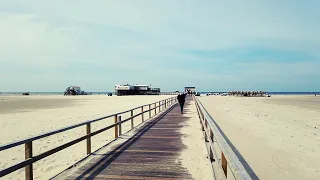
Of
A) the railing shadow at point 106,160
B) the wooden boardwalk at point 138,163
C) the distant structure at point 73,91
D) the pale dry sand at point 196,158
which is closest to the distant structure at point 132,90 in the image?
the distant structure at point 73,91

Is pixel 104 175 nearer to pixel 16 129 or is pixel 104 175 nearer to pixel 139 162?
pixel 139 162

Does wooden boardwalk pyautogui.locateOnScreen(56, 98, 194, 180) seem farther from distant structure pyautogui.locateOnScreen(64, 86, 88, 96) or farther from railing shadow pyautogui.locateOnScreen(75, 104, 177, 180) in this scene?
distant structure pyautogui.locateOnScreen(64, 86, 88, 96)

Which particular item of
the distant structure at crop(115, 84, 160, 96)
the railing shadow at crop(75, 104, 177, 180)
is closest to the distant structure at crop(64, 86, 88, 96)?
the distant structure at crop(115, 84, 160, 96)

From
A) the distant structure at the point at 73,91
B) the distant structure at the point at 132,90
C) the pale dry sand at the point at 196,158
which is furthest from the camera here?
the distant structure at the point at 73,91

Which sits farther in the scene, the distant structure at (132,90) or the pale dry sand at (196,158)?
the distant structure at (132,90)

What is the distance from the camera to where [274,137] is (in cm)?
1260

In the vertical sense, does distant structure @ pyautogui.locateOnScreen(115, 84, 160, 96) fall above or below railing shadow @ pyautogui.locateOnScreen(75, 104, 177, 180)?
above

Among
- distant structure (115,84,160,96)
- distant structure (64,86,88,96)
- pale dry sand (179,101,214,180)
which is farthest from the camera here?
distant structure (64,86,88,96)

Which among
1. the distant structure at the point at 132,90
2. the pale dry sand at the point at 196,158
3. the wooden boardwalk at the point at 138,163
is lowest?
the pale dry sand at the point at 196,158

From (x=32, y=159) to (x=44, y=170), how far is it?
10.0 feet

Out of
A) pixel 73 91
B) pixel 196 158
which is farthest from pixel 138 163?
pixel 73 91

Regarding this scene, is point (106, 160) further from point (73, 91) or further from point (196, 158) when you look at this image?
point (73, 91)

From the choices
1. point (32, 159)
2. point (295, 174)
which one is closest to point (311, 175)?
point (295, 174)

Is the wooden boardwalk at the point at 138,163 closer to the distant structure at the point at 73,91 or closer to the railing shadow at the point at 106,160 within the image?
the railing shadow at the point at 106,160
